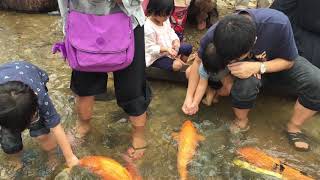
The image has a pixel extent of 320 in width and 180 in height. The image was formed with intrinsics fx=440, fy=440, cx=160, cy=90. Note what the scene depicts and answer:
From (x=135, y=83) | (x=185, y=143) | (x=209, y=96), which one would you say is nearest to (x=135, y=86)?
(x=135, y=83)

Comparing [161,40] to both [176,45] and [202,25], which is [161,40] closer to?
[176,45]

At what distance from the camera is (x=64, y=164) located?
140 inches

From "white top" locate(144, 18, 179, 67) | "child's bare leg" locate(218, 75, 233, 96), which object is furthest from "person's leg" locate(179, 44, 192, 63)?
"child's bare leg" locate(218, 75, 233, 96)

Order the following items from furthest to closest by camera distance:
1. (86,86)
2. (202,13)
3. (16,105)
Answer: (202,13), (86,86), (16,105)

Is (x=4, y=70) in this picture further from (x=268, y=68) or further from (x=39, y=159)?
(x=268, y=68)

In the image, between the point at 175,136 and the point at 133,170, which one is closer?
the point at 133,170

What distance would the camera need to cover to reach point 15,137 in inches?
129

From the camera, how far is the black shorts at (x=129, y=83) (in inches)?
128

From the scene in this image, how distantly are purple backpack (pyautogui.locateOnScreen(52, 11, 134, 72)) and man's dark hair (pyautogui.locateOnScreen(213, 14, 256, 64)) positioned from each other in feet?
2.44

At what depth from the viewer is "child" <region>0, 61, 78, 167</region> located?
267cm

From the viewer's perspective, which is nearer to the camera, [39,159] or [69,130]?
[39,159]

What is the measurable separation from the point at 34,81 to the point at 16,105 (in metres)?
0.39

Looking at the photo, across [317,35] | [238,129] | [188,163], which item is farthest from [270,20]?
[188,163]

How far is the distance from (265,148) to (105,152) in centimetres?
139
